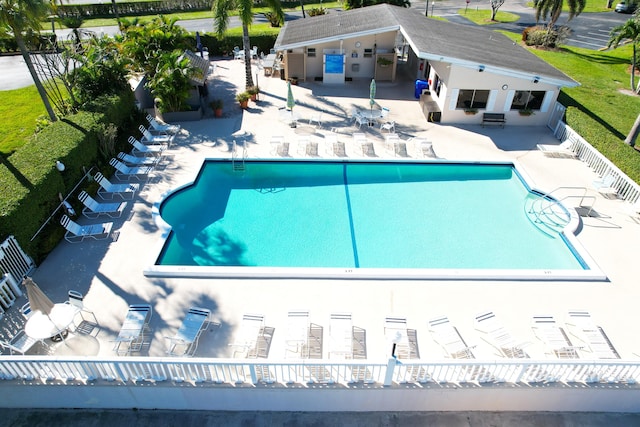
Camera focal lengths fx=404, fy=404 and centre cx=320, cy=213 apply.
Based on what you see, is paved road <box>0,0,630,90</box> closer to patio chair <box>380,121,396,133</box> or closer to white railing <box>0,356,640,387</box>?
patio chair <box>380,121,396,133</box>

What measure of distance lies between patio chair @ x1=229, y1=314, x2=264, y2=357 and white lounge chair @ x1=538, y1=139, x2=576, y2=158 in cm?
1583

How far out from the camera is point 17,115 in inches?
848

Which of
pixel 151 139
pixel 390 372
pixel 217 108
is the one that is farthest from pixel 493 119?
pixel 151 139

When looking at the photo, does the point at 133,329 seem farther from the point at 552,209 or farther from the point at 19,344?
the point at 552,209

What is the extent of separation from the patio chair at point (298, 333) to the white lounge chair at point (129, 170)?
9842 mm

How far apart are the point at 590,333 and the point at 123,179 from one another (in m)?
16.6

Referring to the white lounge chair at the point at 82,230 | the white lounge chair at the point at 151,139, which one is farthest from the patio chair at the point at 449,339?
the white lounge chair at the point at 151,139

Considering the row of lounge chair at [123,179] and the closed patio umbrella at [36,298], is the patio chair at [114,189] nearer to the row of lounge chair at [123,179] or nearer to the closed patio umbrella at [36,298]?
the row of lounge chair at [123,179]

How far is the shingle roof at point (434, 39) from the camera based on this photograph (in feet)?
65.6

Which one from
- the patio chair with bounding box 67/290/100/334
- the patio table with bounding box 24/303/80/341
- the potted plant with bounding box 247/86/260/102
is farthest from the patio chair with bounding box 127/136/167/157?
the patio table with bounding box 24/303/80/341

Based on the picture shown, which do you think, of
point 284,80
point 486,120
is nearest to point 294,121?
point 284,80

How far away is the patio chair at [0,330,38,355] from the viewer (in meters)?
9.31

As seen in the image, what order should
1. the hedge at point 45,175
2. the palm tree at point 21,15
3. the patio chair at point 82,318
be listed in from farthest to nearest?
the palm tree at point 21,15 < the hedge at point 45,175 < the patio chair at point 82,318

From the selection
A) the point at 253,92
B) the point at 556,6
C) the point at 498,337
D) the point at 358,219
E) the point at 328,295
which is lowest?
the point at 358,219
